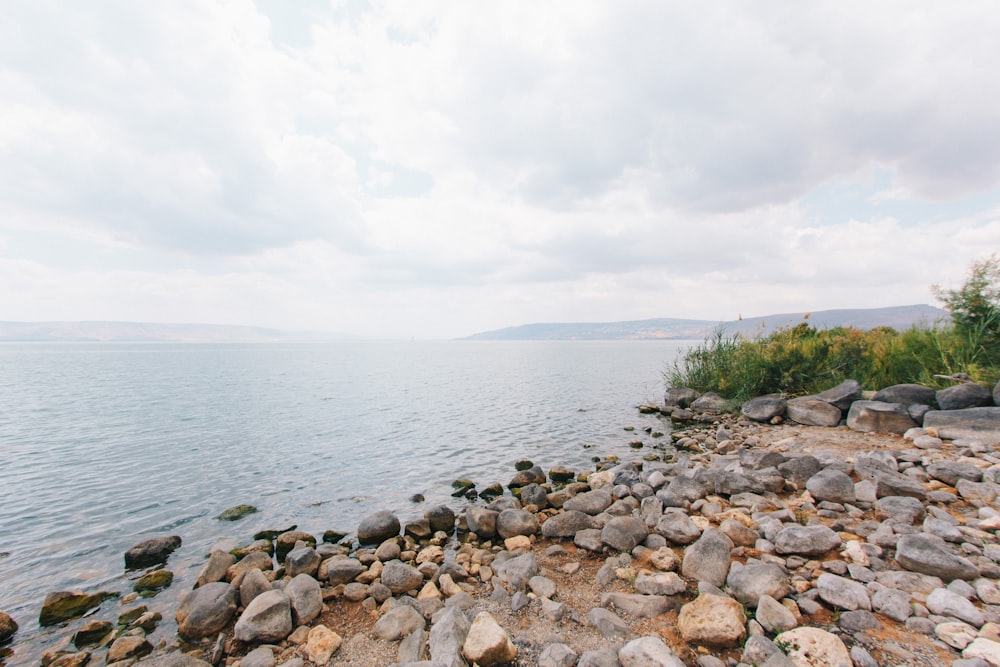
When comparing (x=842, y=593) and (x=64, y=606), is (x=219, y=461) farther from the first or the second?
(x=842, y=593)

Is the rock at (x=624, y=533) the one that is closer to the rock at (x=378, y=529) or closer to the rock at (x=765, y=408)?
the rock at (x=378, y=529)

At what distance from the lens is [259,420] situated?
25328mm

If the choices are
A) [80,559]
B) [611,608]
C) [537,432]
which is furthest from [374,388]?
[611,608]

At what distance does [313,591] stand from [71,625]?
421 centimetres

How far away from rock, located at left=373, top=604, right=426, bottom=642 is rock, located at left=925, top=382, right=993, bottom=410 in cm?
1609

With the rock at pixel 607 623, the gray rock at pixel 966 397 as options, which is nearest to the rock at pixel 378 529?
the rock at pixel 607 623

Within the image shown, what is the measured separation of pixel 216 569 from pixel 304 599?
8.72 feet

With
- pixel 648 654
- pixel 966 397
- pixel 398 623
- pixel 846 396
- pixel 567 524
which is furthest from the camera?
pixel 846 396

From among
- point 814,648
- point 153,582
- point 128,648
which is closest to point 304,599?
point 128,648

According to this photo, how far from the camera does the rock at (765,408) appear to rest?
60.6 ft

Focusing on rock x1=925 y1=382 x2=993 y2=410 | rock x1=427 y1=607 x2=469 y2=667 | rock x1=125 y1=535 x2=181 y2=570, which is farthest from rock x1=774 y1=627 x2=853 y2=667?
rock x1=925 y1=382 x2=993 y2=410

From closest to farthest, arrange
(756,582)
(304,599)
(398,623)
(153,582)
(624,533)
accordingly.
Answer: (756,582)
(398,623)
(304,599)
(624,533)
(153,582)

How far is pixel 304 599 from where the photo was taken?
6.64m

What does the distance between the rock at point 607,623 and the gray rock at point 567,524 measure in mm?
2947
